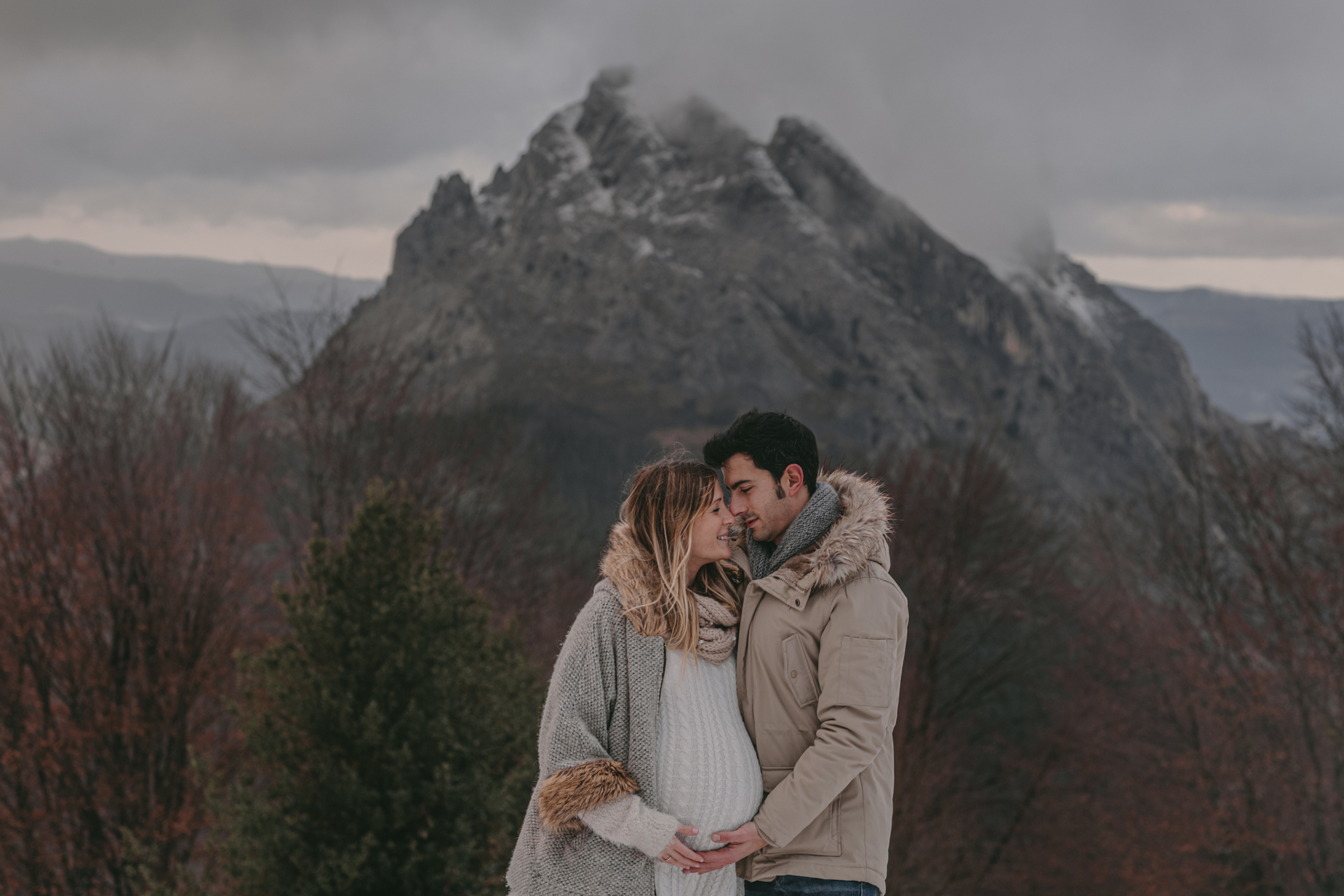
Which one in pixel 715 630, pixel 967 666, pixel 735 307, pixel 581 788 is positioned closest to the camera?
pixel 581 788

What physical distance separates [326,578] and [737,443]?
4924 millimetres

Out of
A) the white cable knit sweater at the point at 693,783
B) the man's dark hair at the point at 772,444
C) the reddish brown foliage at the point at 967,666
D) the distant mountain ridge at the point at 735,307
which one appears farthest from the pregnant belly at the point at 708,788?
the distant mountain ridge at the point at 735,307

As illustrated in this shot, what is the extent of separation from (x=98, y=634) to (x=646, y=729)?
13826mm

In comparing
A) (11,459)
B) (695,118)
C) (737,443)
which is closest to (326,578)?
(737,443)

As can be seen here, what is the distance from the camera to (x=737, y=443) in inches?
135

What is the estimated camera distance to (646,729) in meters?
3.21

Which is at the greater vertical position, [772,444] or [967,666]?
[772,444]

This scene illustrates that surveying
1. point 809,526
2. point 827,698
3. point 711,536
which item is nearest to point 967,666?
point 809,526

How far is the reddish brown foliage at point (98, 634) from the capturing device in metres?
13.2

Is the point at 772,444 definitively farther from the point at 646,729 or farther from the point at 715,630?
the point at 646,729

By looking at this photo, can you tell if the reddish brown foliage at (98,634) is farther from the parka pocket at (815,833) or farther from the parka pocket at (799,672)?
the parka pocket at (799,672)

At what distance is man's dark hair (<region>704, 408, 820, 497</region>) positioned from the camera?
3395mm

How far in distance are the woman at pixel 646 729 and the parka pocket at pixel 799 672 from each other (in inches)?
9.6

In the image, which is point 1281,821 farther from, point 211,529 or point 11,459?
point 11,459
